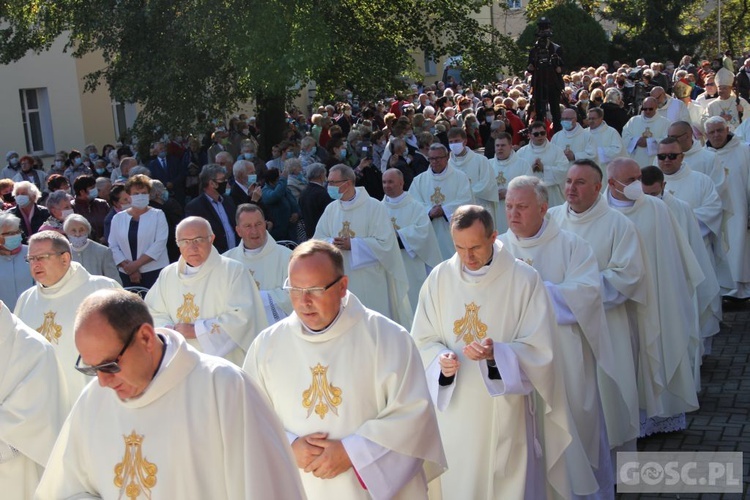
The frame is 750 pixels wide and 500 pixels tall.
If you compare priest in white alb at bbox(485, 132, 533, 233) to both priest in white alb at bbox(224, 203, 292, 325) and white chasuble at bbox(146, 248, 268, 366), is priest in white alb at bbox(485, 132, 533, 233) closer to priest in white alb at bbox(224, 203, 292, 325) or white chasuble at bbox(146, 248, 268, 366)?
priest in white alb at bbox(224, 203, 292, 325)

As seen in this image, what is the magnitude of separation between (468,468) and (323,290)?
5.75ft

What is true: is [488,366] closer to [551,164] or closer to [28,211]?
[28,211]

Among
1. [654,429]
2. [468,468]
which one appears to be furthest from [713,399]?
[468,468]

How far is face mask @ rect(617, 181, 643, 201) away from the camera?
8008mm

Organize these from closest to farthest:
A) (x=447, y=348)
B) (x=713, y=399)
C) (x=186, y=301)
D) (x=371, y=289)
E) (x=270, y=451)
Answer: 1. (x=270, y=451)
2. (x=447, y=348)
3. (x=186, y=301)
4. (x=713, y=399)
5. (x=371, y=289)

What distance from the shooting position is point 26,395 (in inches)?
215

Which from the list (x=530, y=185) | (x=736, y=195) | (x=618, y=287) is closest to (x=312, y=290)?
(x=530, y=185)

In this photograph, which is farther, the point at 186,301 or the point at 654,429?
the point at 654,429

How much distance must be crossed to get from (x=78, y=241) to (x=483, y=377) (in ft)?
14.6

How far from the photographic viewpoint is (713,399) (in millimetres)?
8852

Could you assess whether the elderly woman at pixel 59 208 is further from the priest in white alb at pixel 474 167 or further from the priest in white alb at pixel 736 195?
the priest in white alb at pixel 736 195

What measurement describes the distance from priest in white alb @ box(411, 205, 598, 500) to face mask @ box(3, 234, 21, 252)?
3.84 metres

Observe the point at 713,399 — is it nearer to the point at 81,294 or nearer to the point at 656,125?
the point at 81,294

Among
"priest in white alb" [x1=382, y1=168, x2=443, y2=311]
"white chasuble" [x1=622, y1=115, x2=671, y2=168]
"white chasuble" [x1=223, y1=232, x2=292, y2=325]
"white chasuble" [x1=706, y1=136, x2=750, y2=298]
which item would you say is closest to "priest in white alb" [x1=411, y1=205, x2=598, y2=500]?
"white chasuble" [x1=223, y1=232, x2=292, y2=325]
